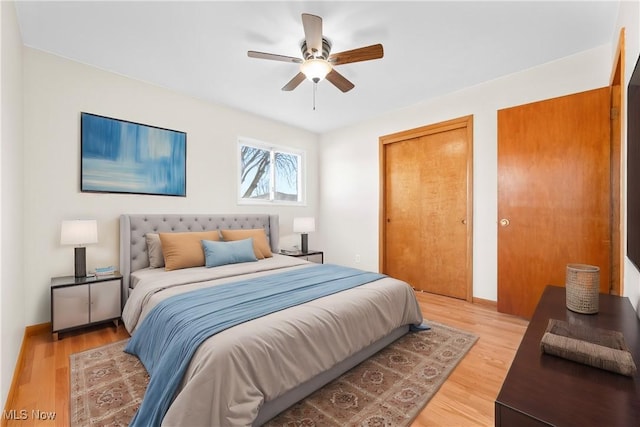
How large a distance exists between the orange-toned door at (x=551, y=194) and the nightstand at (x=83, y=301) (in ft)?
12.9

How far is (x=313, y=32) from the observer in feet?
6.61

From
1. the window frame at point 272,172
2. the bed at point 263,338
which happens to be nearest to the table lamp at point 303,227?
the window frame at point 272,172

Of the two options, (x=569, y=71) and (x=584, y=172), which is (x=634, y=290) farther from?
(x=569, y=71)

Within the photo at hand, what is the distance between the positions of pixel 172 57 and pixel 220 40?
0.62 meters

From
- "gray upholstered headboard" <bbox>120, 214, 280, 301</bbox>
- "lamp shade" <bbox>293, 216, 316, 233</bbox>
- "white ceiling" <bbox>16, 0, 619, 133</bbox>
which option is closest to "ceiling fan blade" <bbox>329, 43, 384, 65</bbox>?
"white ceiling" <bbox>16, 0, 619, 133</bbox>

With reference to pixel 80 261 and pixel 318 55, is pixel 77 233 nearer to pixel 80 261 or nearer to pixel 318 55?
pixel 80 261

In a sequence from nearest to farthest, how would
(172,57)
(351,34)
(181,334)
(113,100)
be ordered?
(181,334)
(351,34)
(172,57)
(113,100)

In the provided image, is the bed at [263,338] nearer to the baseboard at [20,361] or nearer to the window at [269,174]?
the baseboard at [20,361]

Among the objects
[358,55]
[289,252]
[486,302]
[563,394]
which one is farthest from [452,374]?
[289,252]

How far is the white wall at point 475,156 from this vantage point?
280 centimetres

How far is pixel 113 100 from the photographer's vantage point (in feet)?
9.78

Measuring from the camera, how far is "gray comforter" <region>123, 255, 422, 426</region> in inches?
48.1

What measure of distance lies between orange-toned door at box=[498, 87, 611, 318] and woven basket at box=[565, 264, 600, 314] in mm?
1570

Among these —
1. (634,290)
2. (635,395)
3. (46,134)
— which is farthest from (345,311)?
(46,134)
